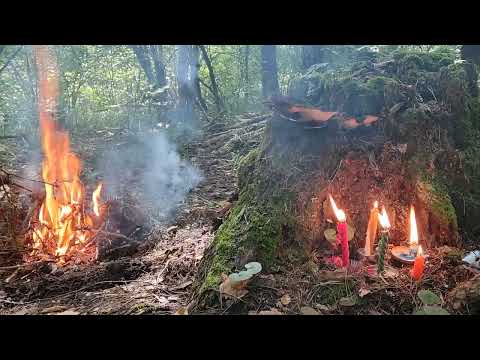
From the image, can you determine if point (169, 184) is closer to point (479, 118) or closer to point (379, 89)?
point (379, 89)

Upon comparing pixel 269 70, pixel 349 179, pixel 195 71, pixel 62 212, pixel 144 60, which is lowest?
pixel 62 212

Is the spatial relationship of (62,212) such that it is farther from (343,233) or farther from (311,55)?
(311,55)

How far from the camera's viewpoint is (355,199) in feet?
10.2

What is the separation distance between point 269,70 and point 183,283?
9242 mm

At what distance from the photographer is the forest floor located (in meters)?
2.40

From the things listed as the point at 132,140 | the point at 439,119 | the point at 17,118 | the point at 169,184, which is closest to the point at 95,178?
the point at 169,184

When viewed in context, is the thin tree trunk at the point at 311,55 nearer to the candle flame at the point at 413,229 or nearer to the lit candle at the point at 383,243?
the candle flame at the point at 413,229

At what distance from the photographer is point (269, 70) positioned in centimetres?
1127

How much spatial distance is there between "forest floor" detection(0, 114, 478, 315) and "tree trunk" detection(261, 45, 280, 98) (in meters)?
6.68

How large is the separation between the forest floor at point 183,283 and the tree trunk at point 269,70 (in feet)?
21.9

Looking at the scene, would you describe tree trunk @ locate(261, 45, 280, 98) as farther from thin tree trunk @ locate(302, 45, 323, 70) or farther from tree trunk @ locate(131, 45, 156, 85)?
tree trunk @ locate(131, 45, 156, 85)

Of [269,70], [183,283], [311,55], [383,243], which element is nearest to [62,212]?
[183,283]

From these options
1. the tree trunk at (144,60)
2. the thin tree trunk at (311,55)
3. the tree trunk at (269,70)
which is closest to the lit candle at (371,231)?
the thin tree trunk at (311,55)
